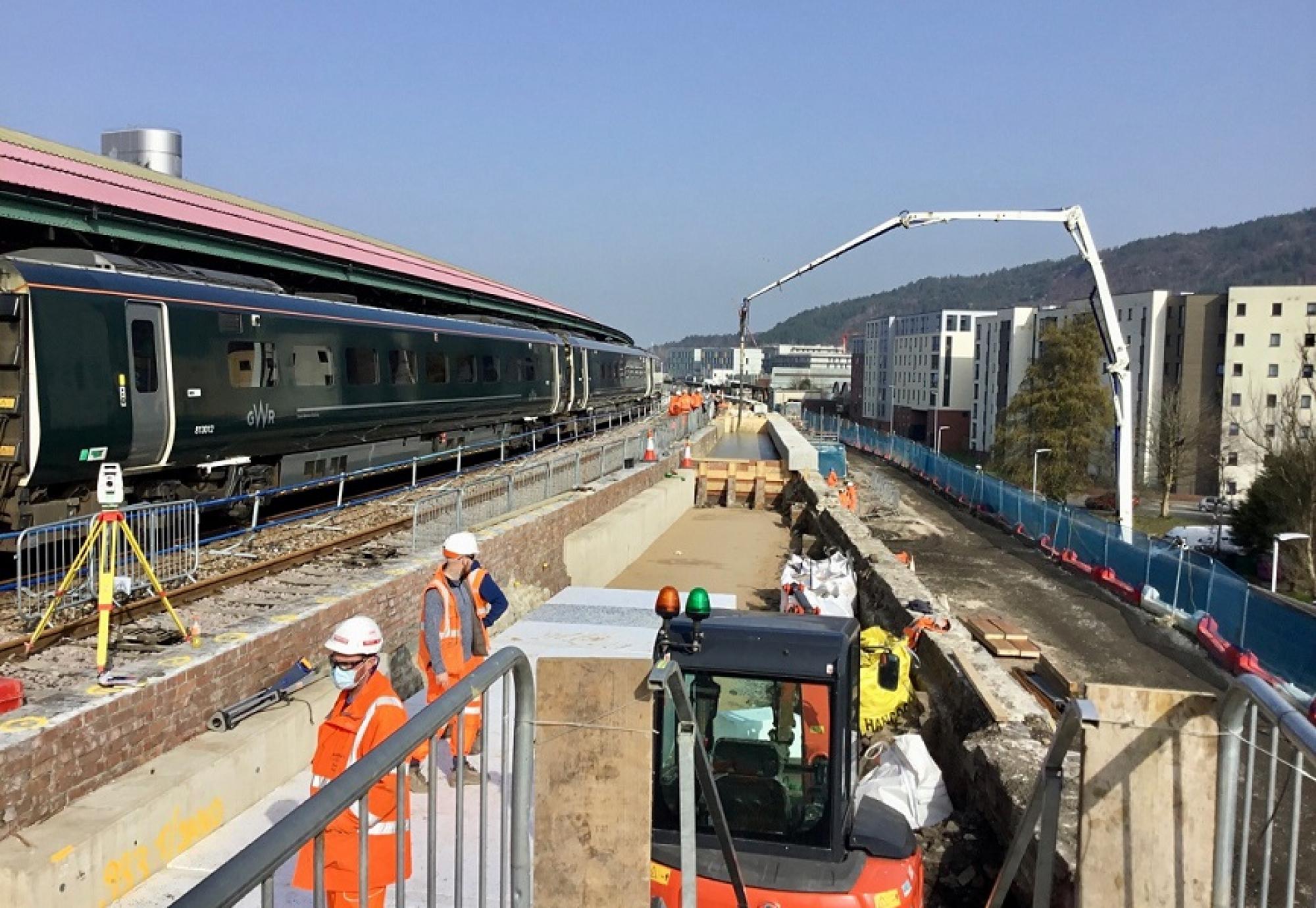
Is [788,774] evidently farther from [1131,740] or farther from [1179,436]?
[1179,436]

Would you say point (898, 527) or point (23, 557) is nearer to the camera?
point (23, 557)

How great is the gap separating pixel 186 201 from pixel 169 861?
11700 millimetres

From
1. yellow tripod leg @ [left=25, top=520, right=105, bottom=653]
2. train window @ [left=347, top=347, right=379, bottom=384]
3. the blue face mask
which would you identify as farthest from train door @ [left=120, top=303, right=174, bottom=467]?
the blue face mask

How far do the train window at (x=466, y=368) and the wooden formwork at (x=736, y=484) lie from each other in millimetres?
10363

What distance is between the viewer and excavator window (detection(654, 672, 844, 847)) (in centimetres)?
554

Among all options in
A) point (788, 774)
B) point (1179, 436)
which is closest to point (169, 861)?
point (788, 774)

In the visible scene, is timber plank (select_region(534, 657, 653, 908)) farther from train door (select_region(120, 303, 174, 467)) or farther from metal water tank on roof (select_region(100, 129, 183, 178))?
metal water tank on roof (select_region(100, 129, 183, 178))

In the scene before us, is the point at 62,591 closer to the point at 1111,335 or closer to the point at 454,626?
the point at 454,626

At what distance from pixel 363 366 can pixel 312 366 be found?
54.6 inches

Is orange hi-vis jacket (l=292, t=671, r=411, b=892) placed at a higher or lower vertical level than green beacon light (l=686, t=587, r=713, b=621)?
lower

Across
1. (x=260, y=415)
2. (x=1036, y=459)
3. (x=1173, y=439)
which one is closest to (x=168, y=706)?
(x=260, y=415)

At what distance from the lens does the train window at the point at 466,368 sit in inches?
773

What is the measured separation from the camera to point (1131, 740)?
3586mm

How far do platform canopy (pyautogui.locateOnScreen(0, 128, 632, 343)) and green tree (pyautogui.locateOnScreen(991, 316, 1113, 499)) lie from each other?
126ft
